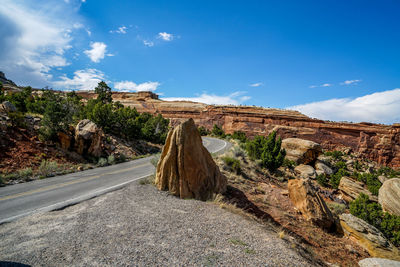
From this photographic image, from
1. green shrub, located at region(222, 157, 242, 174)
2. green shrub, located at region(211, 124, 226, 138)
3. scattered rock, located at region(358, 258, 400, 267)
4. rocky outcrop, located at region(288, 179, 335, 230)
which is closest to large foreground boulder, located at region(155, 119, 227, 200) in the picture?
green shrub, located at region(222, 157, 242, 174)

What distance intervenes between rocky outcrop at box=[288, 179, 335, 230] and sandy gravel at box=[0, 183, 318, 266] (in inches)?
245

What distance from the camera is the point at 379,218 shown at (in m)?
13.2

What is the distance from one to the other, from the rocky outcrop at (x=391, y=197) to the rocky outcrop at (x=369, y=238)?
725 cm

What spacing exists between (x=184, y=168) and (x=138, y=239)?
13.1ft

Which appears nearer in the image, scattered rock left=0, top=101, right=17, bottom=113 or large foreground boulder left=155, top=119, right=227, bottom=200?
large foreground boulder left=155, top=119, right=227, bottom=200

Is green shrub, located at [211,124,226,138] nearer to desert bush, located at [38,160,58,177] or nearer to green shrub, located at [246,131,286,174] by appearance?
green shrub, located at [246,131,286,174]

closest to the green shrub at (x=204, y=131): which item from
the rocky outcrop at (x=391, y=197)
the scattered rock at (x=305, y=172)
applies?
the scattered rock at (x=305, y=172)

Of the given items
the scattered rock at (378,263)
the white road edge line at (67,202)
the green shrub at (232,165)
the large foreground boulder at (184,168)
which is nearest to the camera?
the white road edge line at (67,202)

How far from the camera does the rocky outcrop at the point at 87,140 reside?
16.9 meters

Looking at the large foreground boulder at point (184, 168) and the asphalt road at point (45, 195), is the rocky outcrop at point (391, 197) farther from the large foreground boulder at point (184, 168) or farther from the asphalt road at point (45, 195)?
the asphalt road at point (45, 195)

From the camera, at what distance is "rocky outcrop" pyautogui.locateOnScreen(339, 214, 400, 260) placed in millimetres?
8734

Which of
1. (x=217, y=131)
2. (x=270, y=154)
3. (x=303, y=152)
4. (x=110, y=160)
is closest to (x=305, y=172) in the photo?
(x=303, y=152)

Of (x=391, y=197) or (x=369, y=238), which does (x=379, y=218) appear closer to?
(x=391, y=197)

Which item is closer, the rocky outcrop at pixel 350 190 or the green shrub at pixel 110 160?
the green shrub at pixel 110 160
